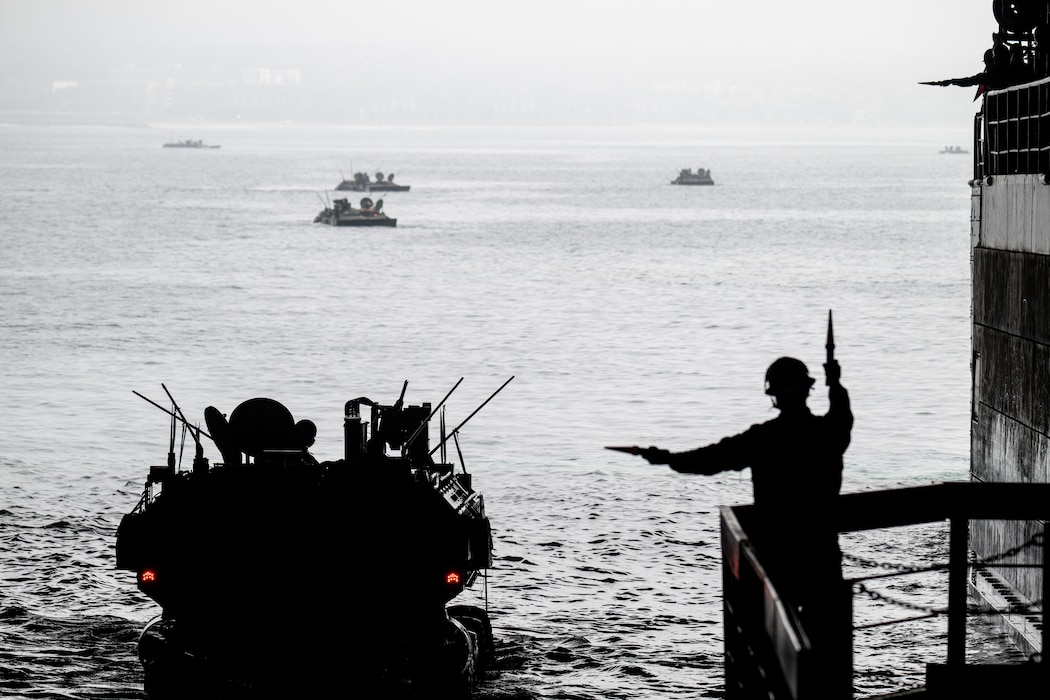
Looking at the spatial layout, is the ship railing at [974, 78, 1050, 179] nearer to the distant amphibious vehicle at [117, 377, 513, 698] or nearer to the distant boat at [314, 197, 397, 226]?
the distant amphibious vehicle at [117, 377, 513, 698]

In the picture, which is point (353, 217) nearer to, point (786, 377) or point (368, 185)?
point (368, 185)

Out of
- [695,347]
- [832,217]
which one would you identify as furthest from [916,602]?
[832,217]

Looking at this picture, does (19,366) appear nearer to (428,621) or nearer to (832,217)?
(428,621)

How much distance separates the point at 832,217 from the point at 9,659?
130764 mm

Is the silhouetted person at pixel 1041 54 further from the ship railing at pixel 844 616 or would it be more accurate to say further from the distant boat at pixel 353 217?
the distant boat at pixel 353 217

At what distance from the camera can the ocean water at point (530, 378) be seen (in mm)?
21172

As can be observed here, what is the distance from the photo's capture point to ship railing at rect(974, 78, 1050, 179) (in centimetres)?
1888

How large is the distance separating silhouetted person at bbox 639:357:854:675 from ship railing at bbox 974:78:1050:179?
450 inches

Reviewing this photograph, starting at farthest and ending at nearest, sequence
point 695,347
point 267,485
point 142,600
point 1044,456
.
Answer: point 695,347 < point 142,600 < point 1044,456 < point 267,485

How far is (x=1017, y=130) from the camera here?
66.9 ft

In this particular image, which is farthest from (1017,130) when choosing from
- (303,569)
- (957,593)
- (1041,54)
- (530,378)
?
(530,378)

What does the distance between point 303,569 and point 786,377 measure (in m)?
8.48

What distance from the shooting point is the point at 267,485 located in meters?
15.3

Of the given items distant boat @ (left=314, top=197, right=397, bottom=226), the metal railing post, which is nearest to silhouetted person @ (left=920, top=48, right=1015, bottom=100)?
the metal railing post
